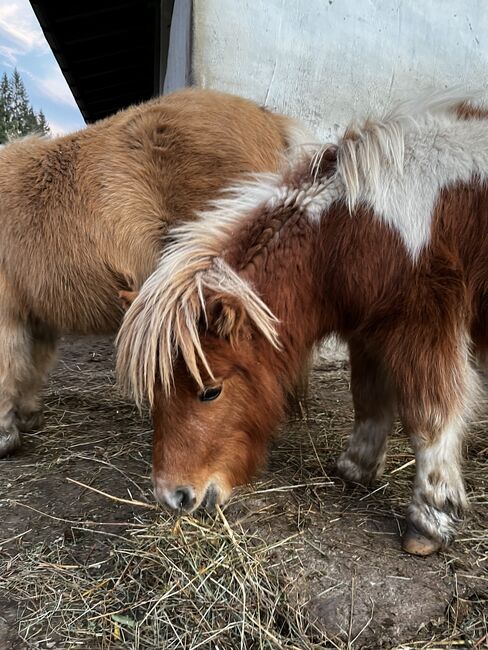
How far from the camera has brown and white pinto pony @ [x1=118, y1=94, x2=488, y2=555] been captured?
212 centimetres

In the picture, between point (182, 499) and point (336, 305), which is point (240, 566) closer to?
point (182, 499)

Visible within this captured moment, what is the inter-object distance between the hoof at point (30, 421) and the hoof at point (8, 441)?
0.19 m

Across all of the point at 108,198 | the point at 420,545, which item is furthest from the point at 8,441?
the point at 420,545

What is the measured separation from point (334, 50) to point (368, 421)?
2936mm

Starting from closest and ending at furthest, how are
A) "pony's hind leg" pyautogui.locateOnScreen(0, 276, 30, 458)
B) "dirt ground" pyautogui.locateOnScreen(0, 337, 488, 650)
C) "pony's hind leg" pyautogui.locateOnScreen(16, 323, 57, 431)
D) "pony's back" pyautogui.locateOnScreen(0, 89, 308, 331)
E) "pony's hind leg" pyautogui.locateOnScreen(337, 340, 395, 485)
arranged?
1. "dirt ground" pyautogui.locateOnScreen(0, 337, 488, 650)
2. "pony's hind leg" pyautogui.locateOnScreen(337, 340, 395, 485)
3. "pony's back" pyautogui.locateOnScreen(0, 89, 308, 331)
4. "pony's hind leg" pyautogui.locateOnScreen(0, 276, 30, 458)
5. "pony's hind leg" pyautogui.locateOnScreen(16, 323, 57, 431)

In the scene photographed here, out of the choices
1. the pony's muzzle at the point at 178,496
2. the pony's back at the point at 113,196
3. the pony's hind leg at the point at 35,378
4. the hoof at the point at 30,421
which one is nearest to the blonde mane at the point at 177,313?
the pony's muzzle at the point at 178,496

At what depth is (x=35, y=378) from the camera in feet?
11.8

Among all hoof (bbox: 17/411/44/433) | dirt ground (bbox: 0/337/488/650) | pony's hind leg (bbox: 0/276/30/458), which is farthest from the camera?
hoof (bbox: 17/411/44/433)

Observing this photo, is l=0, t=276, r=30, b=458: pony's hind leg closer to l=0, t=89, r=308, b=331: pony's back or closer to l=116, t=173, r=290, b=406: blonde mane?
l=0, t=89, r=308, b=331: pony's back

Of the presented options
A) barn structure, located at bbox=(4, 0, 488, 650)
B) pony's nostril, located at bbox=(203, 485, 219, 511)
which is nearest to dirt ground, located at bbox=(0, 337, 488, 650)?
barn structure, located at bbox=(4, 0, 488, 650)

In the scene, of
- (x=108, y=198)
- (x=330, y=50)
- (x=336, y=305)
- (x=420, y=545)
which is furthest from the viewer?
(x=330, y=50)

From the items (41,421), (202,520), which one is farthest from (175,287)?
(41,421)

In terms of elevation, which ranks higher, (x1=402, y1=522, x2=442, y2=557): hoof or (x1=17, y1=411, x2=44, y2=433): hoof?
(x1=17, y1=411, x2=44, y2=433): hoof

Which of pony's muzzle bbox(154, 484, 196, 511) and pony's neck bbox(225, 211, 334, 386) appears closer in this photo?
pony's muzzle bbox(154, 484, 196, 511)
